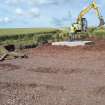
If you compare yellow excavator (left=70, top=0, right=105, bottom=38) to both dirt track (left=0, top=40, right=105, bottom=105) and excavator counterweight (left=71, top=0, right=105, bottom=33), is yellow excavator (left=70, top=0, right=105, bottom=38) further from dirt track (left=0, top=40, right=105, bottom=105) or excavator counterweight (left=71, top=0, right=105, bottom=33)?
dirt track (left=0, top=40, right=105, bottom=105)

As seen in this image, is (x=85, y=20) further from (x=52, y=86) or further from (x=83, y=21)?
(x=52, y=86)

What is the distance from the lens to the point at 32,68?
2066 cm

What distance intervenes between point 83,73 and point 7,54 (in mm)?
10662

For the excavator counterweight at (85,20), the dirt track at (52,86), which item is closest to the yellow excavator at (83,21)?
the excavator counterweight at (85,20)

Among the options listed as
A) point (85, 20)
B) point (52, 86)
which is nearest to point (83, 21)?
point (85, 20)

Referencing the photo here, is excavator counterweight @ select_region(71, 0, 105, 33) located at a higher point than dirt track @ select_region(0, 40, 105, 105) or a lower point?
higher

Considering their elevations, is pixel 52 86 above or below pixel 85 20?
below

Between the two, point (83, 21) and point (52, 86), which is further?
point (83, 21)

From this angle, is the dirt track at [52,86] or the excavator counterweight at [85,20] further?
the excavator counterweight at [85,20]

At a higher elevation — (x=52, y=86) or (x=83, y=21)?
(x=83, y=21)

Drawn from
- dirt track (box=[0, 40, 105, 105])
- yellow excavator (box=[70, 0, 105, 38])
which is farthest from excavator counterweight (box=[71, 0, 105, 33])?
dirt track (box=[0, 40, 105, 105])

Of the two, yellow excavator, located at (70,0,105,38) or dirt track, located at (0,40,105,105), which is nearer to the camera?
dirt track, located at (0,40,105,105)

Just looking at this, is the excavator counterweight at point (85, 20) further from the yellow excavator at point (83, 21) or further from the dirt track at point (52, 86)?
the dirt track at point (52, 86)

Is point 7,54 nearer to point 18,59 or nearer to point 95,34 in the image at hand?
point 18,59
